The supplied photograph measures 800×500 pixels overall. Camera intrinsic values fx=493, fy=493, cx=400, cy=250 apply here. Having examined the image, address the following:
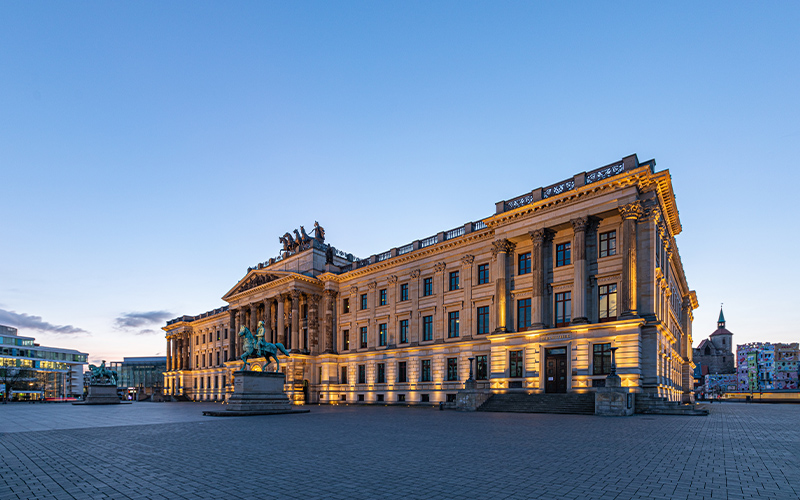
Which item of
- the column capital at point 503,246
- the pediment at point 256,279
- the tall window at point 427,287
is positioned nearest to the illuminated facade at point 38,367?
the pediment at point 256,279

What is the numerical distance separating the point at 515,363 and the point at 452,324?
33.0 ft

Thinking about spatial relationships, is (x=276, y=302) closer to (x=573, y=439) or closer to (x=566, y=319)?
(x=566, y=319)

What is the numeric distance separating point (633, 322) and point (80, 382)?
563 feet

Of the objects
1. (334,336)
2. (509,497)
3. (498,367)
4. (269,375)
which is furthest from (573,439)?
(334,336)

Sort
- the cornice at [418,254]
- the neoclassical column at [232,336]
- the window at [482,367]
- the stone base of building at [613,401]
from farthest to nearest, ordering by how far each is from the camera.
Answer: the neoclassical column at [232,336]
the cornice at [418,254]
the window at [482,367]
the stone base of building at [613,401]

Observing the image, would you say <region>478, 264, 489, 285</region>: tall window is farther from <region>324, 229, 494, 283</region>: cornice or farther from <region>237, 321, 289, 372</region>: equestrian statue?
<region>237, 321, 289, 372</region>: equestrian statue

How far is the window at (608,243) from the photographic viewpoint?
37.0m

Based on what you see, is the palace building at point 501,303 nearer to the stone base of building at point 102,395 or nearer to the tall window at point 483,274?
the tall window at point 483,274

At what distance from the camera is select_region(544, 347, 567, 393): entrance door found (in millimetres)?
37219

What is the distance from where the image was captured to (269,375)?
32875 millimetres

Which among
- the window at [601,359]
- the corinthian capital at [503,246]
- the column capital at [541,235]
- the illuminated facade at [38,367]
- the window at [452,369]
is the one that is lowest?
the illuminated facade at [38,367]

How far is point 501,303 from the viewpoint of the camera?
139 feet

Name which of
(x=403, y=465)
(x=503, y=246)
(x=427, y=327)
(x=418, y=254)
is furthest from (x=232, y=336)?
(x=403, y=465)

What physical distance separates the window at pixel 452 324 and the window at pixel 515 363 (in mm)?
8924
